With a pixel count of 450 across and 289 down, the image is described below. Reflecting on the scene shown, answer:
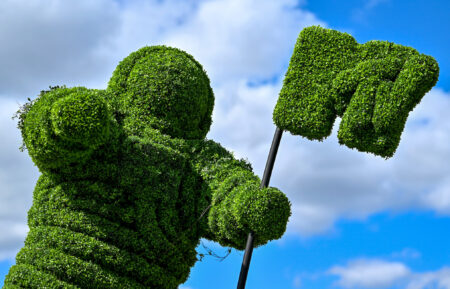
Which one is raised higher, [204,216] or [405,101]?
[405,101]

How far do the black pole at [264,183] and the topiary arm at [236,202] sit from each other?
0.11 meters

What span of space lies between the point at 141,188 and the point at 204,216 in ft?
3.15

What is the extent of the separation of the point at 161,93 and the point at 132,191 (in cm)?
146

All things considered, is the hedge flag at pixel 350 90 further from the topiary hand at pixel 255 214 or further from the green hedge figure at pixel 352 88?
the topiary hand at pixel 255 214

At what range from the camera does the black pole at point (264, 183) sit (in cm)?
685

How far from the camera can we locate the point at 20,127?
7043 millimetres

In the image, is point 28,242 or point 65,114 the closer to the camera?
point 65,114

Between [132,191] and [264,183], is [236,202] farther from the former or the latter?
[132,191]

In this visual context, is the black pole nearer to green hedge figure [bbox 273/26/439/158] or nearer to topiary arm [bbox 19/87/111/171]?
green hedge figure [bbox 273/26/439/158]

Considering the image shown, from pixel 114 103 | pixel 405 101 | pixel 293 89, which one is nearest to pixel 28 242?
pixel 114 103

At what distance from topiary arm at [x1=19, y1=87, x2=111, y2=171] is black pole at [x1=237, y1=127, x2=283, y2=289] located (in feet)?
6.76

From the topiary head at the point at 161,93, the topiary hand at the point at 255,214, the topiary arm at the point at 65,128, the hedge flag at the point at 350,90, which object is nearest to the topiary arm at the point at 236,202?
Result: the topiary hand at the point at 255,214

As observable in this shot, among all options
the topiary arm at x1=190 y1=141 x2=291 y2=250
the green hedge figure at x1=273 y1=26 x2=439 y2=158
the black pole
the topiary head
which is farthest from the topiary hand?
the topiary head

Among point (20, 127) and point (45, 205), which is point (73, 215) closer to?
point (45, 205)
